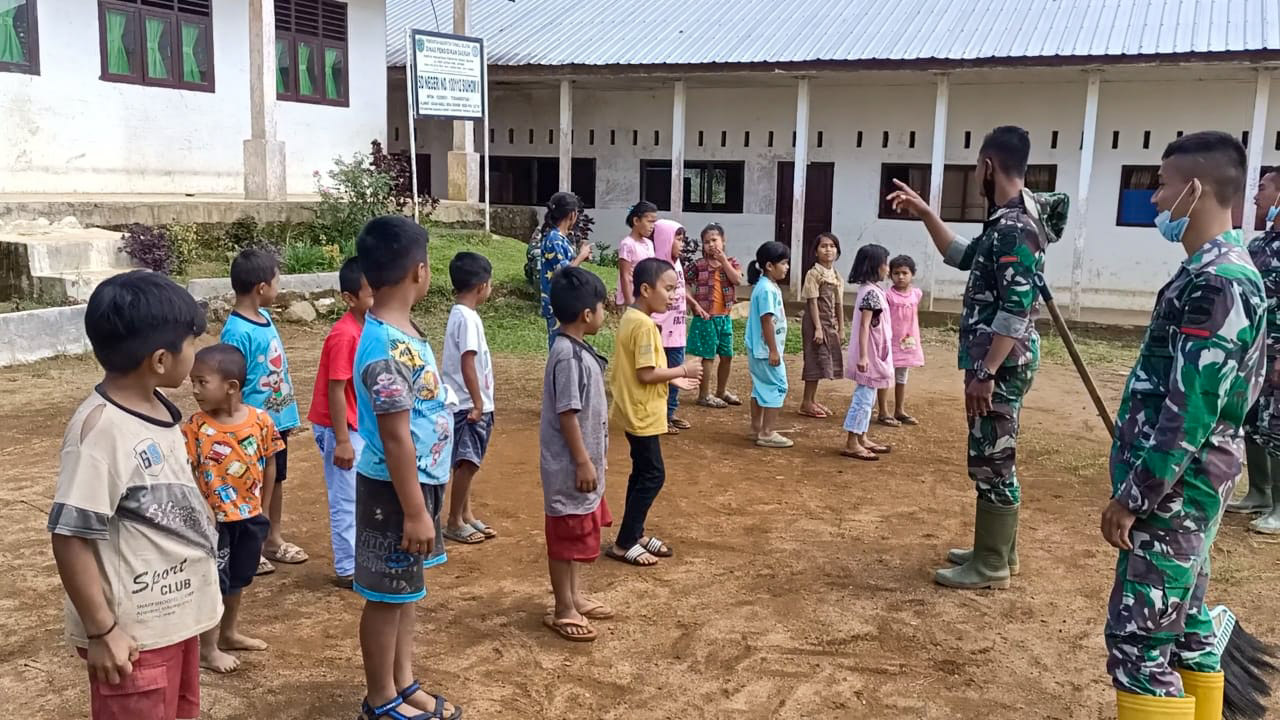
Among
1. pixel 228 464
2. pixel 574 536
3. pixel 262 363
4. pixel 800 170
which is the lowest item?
pixel 574 536

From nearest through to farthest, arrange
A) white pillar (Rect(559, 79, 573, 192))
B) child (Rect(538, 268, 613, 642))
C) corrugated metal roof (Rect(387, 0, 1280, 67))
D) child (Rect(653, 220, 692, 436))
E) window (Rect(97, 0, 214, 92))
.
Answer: child (Rect(538, 268, 613, 642)), child (Rect(653, 220, 692, 436)), window (Rect(97, 0, 214, 92)), corrugated metal roof (Rect(387, 0, 1280, 67)), white pillar (Rect(559, 79, 573, 192))

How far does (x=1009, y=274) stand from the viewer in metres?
3.95

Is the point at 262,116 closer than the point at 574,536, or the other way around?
the point at 574,536

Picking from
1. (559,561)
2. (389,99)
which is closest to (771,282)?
(559,561)

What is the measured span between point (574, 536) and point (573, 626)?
357 millimetres

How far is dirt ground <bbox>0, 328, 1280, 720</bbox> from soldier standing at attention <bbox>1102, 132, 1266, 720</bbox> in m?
0.69

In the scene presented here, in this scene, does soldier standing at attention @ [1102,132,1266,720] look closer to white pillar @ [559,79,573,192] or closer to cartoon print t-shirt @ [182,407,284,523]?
cartoon print t-shirt @ [182,407,284,523]

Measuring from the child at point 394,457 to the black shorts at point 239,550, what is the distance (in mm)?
580

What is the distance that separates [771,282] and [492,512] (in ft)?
8.52

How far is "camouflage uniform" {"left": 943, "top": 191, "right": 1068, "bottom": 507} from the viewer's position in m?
3.95

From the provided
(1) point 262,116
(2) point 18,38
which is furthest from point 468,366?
(2) point 18,38

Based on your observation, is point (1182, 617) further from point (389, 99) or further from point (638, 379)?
point (389, 99)

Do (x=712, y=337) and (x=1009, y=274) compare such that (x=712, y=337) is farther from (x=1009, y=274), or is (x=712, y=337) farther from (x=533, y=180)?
(x=533, y=180)

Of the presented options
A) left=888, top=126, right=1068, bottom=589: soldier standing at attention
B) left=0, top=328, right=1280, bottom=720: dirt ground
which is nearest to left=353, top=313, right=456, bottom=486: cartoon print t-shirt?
left=0, top=328, right=1280, bottom=720: dirt ground
